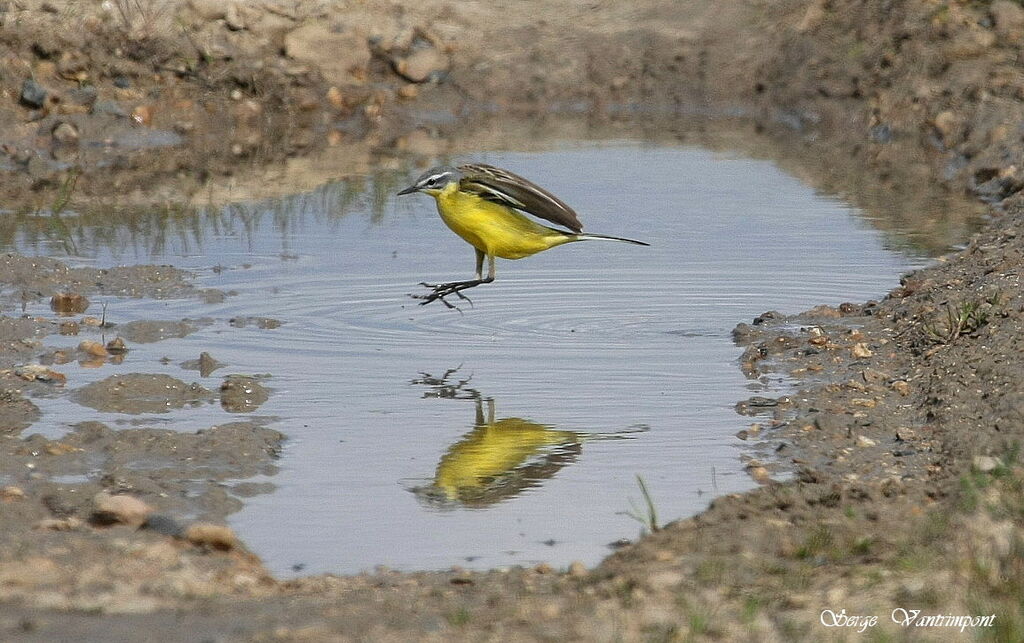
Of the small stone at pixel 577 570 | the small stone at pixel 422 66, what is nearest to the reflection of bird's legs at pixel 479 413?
the small stone at pixel 577 570

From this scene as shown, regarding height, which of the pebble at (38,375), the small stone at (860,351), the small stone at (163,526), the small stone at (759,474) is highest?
the small stone at (860,351)

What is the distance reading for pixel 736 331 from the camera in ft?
28.5

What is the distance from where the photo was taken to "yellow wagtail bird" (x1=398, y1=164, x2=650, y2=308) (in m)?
8.38

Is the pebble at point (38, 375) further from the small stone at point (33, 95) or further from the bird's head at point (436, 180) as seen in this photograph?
the small stone at point (33, 95)

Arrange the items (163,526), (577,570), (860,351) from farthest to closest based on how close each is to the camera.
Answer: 1. (860,351)
2. (163,526)
3. (577,570)

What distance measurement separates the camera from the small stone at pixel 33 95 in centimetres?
1616

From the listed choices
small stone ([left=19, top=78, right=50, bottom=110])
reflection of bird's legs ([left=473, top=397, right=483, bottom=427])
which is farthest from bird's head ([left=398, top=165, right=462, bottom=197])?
small stone ([left=19, top=78, right=50, bottom=110])

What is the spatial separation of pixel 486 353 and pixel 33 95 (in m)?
9.31

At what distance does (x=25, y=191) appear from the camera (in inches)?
530

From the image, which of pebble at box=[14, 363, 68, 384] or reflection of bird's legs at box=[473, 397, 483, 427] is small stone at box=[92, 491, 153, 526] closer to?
reflection of bird's legs at box=[473, 397, 483, 427]

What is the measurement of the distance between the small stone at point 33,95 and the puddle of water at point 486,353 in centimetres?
399

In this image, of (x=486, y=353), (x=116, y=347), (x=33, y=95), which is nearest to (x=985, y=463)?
(x=486, y=353)

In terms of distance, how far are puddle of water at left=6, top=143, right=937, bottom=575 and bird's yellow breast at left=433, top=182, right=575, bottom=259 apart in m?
0.48

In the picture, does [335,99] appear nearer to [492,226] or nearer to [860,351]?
[492,226]
